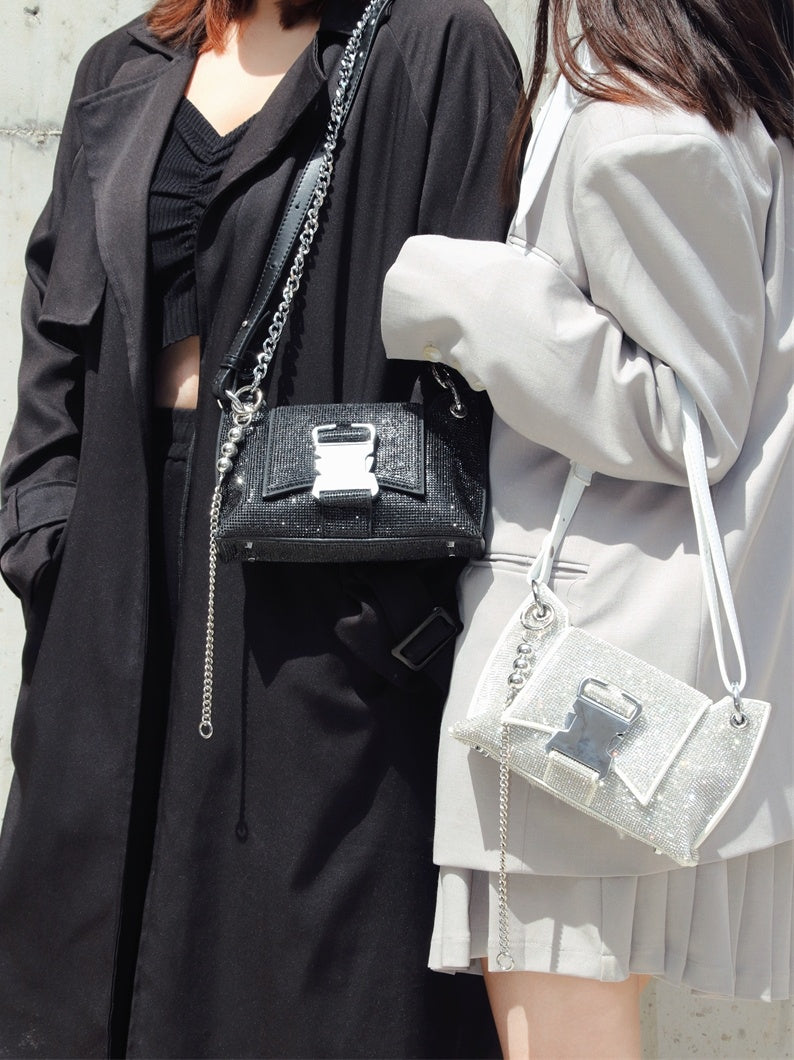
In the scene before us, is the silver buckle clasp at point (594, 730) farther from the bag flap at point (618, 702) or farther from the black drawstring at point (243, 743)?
the black drawstring at point (243, 743)

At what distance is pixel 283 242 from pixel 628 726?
79cm

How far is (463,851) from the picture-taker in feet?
4.43

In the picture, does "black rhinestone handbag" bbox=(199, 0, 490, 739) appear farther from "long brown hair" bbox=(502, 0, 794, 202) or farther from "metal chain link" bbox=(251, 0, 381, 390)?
"long brown hair" bbox=(502, 0, 794, 202)

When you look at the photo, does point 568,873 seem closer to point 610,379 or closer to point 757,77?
point 610,379

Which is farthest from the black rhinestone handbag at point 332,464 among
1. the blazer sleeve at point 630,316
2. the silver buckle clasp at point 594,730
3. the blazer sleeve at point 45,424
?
the blazer sleeve at point 45,424

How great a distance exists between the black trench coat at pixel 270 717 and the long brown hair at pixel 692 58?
222 mm

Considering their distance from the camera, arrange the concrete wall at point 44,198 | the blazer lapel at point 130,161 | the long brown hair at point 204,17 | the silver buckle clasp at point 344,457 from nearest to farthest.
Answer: the silver buckle clasp at point 344,457, the blazer lapel at point 130,161, the long brown hair at point 204,17, the concrete wall at point 44,198

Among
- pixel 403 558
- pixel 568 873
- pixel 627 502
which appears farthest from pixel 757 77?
pixel 568 873

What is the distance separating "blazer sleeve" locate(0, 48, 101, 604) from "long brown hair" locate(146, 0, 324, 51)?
0.52 ft

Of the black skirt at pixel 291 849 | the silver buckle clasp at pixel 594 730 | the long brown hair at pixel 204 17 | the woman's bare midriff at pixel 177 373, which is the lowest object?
the black skirt at pixel 291 849

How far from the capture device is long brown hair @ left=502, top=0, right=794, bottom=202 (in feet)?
4.15

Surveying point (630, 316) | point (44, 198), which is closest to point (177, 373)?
point (630, 316)

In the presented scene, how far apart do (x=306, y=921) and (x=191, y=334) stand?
852 millimetres

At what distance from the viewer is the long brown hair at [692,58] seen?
1.26 m
